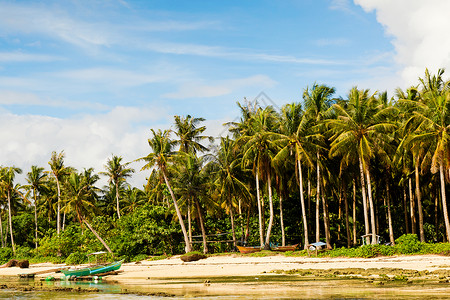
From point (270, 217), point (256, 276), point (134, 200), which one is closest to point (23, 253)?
point (134, 200)

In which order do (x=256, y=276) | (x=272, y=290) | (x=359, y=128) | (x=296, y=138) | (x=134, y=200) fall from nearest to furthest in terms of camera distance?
(x=272, y=290), (x=256, y=276), (x=359, y=128), (x=296, y=138), (x=134, y=200)

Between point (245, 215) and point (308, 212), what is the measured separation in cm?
657

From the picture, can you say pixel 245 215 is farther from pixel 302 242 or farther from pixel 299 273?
pixel 299 273

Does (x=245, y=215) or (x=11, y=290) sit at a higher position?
(x=245, y=215)

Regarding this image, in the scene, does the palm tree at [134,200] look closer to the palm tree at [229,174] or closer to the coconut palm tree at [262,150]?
the palm tree at [229,174]

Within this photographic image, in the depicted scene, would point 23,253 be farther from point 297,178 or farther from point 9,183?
point 297,178

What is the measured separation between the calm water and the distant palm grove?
43.8 feet

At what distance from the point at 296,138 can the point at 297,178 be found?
3648 mm

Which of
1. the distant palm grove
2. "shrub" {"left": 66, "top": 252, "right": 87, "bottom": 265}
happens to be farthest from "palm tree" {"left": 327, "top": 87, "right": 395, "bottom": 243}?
"shrub" {"left": 66, "top": 252, "right": 87, "bottom": 265}

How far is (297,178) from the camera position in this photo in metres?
40.6

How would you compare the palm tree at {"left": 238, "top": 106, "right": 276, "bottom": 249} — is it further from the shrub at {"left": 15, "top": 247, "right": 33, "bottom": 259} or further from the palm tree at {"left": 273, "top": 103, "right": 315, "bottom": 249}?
the shrub at {"left": 15, "top": 247, "right": 33, "bottom": 259}

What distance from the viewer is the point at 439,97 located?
32969mm

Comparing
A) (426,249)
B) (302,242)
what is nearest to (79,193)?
(302,242)

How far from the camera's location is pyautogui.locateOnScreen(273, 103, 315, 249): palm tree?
128 ft
